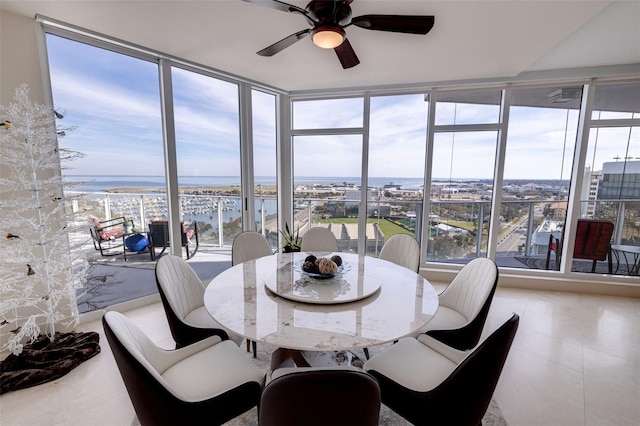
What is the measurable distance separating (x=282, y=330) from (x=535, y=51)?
3.25 metres

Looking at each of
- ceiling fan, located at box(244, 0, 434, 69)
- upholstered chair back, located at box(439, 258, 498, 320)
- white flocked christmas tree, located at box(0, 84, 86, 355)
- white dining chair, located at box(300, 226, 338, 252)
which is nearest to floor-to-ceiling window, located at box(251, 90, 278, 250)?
white dining chair, located at box(300, 226, 338, 252)

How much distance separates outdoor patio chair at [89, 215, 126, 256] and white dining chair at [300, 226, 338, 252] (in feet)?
6.63

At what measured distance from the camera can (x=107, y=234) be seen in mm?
2943

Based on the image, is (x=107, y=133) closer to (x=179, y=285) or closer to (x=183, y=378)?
(x=179, y=285)

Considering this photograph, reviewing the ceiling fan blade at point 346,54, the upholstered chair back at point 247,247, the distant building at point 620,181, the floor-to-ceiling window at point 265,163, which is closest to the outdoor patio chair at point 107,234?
the upholstered chair back at point 247,247

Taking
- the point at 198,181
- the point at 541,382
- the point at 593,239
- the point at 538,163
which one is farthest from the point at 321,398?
the point at 593,239

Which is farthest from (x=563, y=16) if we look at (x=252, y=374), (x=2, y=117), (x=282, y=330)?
(x=2, y=117)

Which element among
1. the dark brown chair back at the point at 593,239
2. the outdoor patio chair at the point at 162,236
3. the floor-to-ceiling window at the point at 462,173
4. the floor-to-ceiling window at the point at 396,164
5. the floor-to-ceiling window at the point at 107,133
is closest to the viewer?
the floor-to-ceiling window at the point at 107,133

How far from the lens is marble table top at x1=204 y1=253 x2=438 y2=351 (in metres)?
1.24

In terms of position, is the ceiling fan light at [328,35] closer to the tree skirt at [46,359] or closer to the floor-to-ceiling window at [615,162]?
the tree skirt at [46,359]

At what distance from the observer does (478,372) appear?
43.0 inches

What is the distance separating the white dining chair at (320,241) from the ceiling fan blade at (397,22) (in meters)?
1.96

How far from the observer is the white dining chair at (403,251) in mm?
2543

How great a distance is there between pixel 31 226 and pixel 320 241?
2452 mm
